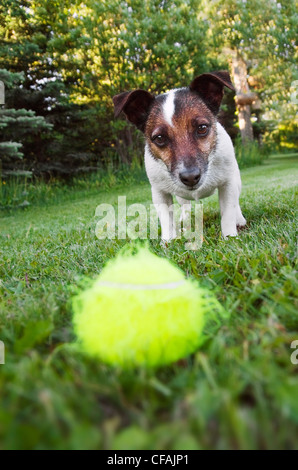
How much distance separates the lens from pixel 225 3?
15836mm

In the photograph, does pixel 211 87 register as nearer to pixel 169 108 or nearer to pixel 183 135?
pixel 169 108

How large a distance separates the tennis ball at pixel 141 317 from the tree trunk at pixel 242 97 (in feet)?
55.5

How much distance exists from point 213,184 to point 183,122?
56 centimetres

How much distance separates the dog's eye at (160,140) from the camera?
2.80 meters

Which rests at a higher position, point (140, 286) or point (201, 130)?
point (201, 130)

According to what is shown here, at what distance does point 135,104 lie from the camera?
125 inches

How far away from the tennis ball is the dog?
1.44 meters

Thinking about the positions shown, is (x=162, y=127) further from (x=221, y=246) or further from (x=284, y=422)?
(x=284, y=422)

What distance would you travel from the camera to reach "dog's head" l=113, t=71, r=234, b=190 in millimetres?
2609

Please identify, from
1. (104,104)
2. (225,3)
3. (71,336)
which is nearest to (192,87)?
(71,336)

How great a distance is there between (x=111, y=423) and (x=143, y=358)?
0.81 feet

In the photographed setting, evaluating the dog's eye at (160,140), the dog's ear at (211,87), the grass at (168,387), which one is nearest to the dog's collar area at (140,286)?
the grass at (168,387)

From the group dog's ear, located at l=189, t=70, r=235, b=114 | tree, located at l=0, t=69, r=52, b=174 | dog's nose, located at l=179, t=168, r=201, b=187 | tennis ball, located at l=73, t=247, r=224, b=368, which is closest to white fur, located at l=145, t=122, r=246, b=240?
dog's nose, located at l=179, t=168, r=201, b=187

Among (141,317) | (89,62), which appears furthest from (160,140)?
(89,62)
